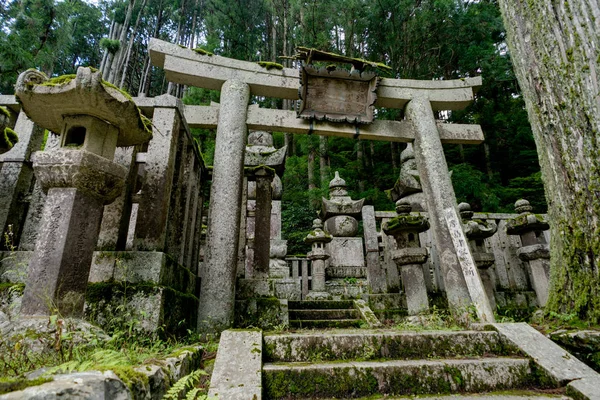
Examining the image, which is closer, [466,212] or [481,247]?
[481,247]

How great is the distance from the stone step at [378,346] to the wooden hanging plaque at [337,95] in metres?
4.07

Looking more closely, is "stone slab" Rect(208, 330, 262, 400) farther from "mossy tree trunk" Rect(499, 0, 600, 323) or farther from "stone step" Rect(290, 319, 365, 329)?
"mossy tree trunk" Rect(499, 0, 600, 323)

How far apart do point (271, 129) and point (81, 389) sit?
487 centimetres

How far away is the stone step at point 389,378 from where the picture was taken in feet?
6.61

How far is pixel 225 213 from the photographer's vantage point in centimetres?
441

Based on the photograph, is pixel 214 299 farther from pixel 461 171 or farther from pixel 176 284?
pixel 461 171

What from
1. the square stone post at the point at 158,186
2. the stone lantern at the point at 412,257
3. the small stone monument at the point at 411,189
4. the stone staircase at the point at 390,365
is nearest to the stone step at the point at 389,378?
the stone staircase at the point at 390,365

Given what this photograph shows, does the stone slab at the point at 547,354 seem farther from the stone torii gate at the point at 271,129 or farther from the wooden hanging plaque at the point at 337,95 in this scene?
the wooden hanging plaque at the point at 337,95

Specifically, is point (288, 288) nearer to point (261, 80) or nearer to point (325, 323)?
point (325, 323)

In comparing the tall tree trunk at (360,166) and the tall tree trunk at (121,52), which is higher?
the tall tree trunk at (121,52)

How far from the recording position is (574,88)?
2.73 m

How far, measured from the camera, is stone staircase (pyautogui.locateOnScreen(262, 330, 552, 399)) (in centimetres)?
204

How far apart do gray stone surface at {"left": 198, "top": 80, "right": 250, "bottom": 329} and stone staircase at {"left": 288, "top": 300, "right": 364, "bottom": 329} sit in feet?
3.79

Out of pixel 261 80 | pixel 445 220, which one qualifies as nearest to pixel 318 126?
pixel 261 80
